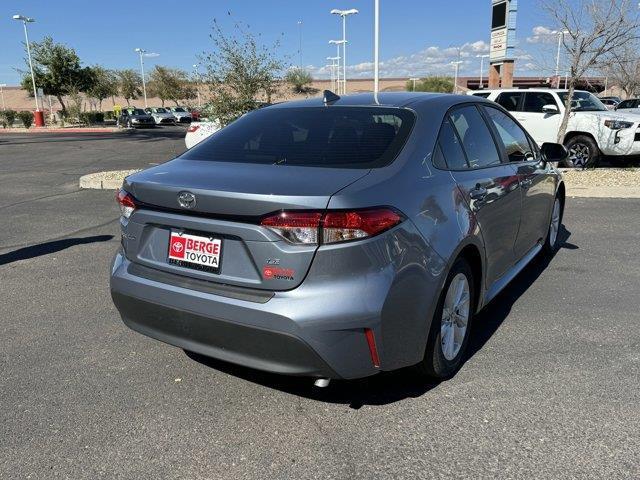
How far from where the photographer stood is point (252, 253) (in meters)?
2.55

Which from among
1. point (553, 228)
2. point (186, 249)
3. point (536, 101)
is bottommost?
point (553, 228)

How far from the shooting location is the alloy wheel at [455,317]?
309cm

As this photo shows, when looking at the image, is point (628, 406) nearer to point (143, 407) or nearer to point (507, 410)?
A: point (507, 410)

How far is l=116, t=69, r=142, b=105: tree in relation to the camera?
248 feet

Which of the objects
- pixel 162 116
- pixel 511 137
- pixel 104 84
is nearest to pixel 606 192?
pixel 511 137

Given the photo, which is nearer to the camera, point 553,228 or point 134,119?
point 553,228

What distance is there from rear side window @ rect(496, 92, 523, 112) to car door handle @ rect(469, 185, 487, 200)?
32.1 feet

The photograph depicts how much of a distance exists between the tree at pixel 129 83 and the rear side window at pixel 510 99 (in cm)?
7153

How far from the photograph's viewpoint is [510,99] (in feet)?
40.8

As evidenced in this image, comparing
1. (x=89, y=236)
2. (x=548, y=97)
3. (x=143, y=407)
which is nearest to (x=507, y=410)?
(x=143, y=407)

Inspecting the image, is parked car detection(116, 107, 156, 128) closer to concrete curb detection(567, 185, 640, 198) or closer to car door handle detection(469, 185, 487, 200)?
concrete curb detection(567, 185, 640, 198)

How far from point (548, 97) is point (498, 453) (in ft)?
36.4

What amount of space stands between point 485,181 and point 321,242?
4.98 ft

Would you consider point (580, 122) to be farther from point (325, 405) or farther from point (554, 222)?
point (325, 405)
